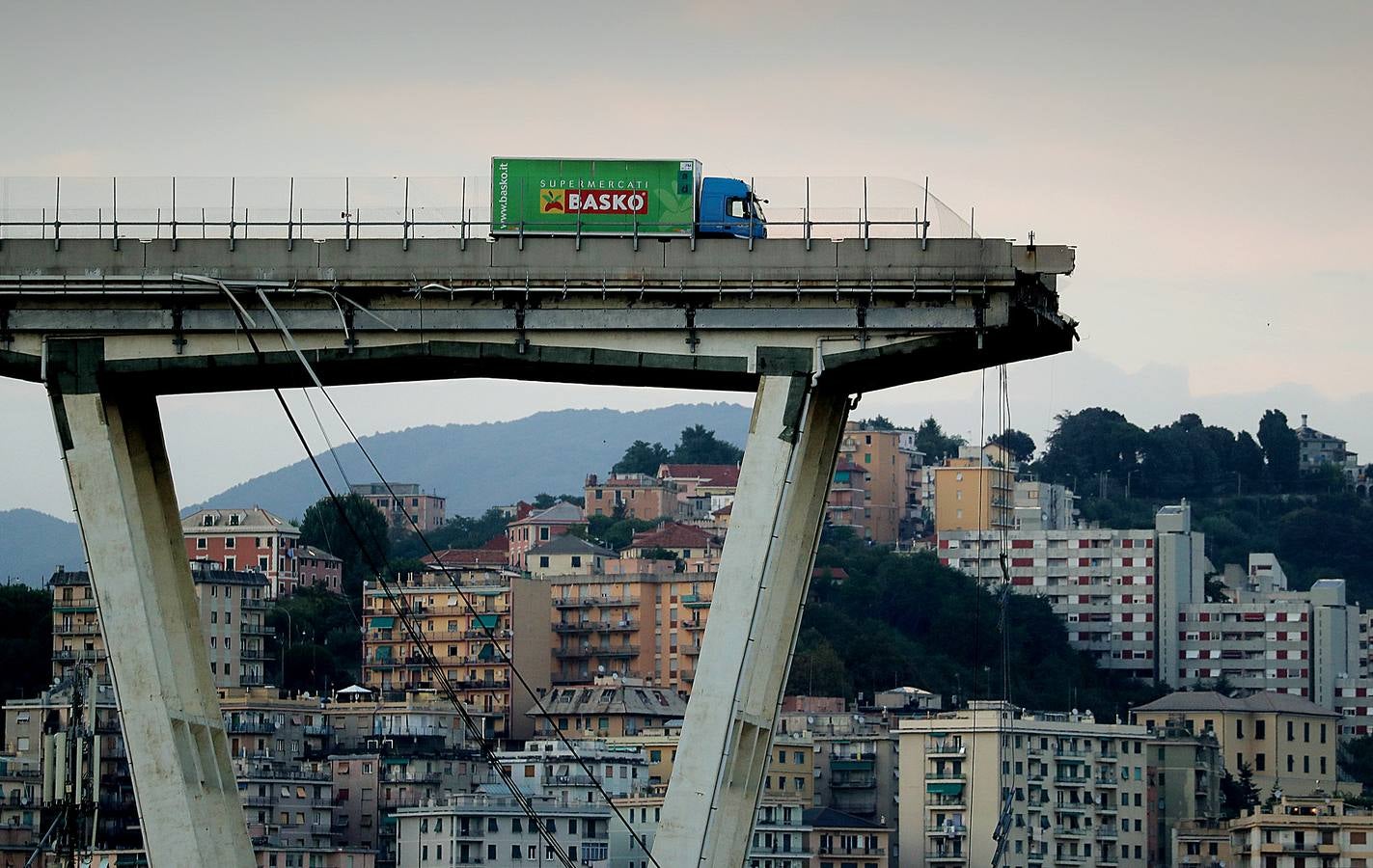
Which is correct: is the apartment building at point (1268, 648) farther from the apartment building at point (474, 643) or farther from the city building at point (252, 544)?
the city building at point (252, 544)

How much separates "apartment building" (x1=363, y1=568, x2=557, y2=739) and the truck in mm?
115668

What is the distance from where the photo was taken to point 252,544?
190m

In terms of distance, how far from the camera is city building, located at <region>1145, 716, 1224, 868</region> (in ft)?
468

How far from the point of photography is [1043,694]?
177 m

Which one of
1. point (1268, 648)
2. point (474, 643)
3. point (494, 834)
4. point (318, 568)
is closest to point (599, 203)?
point (494, 834)

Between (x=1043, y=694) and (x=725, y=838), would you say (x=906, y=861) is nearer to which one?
(x=1043, y=694)

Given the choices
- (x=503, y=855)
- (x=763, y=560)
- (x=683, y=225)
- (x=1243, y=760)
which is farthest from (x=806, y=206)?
(x=1243, y=760)

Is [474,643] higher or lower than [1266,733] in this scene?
higher

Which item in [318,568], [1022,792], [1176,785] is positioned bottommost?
[1176,785]

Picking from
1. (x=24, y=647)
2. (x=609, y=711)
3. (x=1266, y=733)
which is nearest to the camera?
(x=24, y=647)

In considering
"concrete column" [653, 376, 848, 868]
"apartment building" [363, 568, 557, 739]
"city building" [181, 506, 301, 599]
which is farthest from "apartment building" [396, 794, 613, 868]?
"concrete column" [653, 376, 848, 868]

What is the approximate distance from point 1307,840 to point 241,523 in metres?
90.9

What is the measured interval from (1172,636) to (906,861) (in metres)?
68.1

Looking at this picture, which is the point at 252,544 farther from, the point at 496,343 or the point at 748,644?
the point at 748,644
